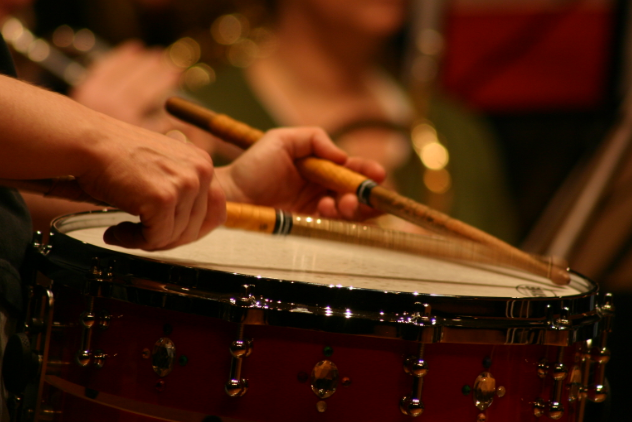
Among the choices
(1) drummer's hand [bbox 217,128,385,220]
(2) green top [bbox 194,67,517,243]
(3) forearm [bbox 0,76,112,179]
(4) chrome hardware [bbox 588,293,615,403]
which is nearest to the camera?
(3) forearm [bbox 0,76,112,179]

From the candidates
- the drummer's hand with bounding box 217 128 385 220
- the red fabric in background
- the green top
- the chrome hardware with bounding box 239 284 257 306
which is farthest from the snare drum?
the red fabric in background

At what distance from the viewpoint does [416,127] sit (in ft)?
5.16

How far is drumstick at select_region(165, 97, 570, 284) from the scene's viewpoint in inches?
24.7

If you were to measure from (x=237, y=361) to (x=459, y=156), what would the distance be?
1248 millimetres

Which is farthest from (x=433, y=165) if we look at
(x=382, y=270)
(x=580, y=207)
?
(x=382, y=270)

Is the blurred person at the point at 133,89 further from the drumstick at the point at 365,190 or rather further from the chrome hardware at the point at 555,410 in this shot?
the chrome hardware at the point at 555,410

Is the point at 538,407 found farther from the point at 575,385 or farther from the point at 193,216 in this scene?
the point at 193,216

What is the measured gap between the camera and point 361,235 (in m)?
0.61

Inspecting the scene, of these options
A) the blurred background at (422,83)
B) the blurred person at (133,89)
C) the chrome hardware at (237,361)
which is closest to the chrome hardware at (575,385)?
the chrome hardware at (237,361)

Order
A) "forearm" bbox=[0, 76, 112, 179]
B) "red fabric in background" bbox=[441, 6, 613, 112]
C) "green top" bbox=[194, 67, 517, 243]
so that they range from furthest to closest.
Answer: "red fabric in background" bbox=[441, 6, 613, 112], "green top" bbox=[194, 67, 517, 243], "forearm" bbox=[0, 76, 112, 179]

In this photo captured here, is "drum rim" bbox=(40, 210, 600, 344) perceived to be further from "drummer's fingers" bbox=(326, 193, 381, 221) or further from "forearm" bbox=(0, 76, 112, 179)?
"drummer's fingers" bbox=(326, 193, 381, 221)

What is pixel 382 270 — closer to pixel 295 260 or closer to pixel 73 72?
pixel 295 260

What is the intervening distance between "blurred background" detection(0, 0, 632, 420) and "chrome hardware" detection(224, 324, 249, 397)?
0.81m

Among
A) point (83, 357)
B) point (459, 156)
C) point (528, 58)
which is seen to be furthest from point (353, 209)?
point (528, 58)
